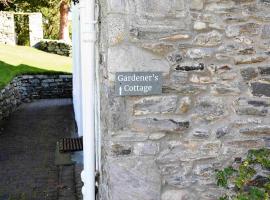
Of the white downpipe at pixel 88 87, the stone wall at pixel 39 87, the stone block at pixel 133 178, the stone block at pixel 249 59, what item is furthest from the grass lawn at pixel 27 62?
the stone block at pixel 249 59

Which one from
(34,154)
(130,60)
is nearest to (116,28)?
(130,60)

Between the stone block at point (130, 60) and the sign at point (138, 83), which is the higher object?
the stone block at point (130, 60)

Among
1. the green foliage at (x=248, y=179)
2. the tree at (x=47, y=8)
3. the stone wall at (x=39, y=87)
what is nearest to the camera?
Answer: the green foliage at (x=248, y=179)

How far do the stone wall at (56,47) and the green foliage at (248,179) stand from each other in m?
16.5

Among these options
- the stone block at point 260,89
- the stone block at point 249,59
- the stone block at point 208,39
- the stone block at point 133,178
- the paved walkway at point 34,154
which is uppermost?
the stone block at point 208,39

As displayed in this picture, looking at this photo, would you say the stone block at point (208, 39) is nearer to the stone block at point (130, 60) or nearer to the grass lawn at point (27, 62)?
the stone block at point (130, 60)

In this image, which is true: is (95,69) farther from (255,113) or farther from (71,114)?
(71,114)

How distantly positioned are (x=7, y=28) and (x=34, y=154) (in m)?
12.9

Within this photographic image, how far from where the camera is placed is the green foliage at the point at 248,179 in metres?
3.49

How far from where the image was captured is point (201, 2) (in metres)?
3.24

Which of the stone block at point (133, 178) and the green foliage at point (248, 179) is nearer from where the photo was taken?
the stone block at point (133, 178)

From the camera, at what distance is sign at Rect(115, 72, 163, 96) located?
3.16 meters

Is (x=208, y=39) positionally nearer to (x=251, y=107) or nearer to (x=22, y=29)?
(x=251, y=107)

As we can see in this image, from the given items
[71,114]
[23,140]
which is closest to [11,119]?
[71,114]
